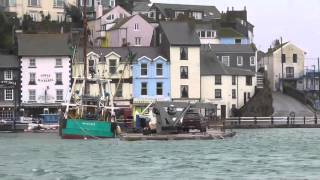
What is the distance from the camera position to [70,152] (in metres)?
54.9

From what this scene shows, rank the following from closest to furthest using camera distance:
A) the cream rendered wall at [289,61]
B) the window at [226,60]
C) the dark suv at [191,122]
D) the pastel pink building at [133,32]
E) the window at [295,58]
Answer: the dark suv at [191,122], the window at [226,60], the pastel pink building at [133,32], the cream rendered wall at [289,61], the window at [295,58]

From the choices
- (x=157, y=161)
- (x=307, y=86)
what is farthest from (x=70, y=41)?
(x=157, y=161)

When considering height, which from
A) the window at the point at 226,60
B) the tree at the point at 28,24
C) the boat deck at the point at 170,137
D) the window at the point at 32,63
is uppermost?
the tree at the point at 28,24

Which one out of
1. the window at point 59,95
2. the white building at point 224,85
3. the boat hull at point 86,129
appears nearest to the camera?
the boat hull at point 86,129

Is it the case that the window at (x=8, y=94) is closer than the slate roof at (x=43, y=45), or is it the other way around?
the window at (x=8, y=94)

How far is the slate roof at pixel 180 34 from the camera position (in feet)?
369

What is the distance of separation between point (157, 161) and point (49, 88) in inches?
2495

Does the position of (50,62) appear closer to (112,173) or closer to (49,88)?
(49,88)

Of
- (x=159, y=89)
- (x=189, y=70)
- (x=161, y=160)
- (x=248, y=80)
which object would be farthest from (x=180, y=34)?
(x=161, y=160)

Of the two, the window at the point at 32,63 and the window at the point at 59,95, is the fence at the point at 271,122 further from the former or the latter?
the window at the point at 32,63

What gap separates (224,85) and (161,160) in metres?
67.8

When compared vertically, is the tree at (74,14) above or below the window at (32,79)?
above

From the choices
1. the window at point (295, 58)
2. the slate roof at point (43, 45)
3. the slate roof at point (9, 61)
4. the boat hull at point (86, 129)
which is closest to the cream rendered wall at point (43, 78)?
the slate roof at point (43, 45)

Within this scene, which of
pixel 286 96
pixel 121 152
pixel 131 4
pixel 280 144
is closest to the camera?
pixel 121 152
